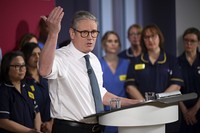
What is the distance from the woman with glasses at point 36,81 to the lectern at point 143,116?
1.58 m

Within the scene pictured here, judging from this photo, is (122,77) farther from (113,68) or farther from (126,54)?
(126,54)

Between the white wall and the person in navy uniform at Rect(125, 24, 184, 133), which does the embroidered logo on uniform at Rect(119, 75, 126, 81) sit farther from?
the white wall

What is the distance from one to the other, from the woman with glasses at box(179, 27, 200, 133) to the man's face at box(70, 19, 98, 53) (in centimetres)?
217

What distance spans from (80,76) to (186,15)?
2928mm

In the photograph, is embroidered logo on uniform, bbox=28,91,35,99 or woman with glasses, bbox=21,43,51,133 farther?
woman with glasses, bbox=21,43,51,133

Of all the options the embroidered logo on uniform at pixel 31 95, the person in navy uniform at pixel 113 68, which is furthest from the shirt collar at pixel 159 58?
the embroidered logo on uniform at pixel 31 95

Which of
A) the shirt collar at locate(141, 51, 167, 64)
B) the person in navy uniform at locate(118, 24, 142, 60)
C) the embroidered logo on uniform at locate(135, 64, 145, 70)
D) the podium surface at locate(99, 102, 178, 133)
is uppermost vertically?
the person in navy uniform at locate(118, 24, 142, 60)

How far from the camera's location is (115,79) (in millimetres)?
3867

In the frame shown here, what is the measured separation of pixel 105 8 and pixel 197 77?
140 centimetres

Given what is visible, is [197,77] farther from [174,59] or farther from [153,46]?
[153,46]

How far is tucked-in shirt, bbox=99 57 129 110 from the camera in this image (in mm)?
3830

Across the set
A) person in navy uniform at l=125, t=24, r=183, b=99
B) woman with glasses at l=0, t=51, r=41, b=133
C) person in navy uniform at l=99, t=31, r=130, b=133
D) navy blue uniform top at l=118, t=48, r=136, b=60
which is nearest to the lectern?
woman with glasses at l=0, t=51, r=41, b=133

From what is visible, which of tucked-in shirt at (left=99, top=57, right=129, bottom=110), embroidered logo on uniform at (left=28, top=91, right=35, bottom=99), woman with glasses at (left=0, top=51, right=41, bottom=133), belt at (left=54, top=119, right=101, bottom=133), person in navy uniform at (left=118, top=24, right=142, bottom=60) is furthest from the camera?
person in navy uniform at (left=118, top=24, right=142, bottom=60)

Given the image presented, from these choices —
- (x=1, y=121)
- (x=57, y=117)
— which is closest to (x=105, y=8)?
(x=1, y=121)
